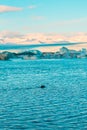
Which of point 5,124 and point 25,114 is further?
point 25,114

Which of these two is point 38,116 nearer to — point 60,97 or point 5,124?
point 5,124

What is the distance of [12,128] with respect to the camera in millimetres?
26453

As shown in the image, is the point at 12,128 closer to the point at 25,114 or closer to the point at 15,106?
the point at 25,114

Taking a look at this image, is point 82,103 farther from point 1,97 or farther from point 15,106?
point 1,97

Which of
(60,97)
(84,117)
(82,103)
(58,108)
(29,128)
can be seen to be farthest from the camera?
(60,97)

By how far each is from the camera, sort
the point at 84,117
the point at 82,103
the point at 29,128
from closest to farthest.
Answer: the point at 29,128 → the point at 84,117 → the point at 82,103

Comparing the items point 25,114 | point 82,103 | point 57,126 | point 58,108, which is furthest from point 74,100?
point 57,126

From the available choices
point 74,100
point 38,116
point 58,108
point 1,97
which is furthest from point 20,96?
point 38,116

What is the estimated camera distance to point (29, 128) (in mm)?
26344

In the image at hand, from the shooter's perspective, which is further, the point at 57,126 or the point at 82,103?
the point at 82,103

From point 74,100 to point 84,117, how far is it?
31.2ft

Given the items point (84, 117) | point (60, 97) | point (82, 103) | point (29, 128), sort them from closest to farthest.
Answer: point (29, 128) → point (84, 117) → point (82, 103) → point (60, 97)

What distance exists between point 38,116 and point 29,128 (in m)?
4.33

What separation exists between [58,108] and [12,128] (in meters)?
8.54
